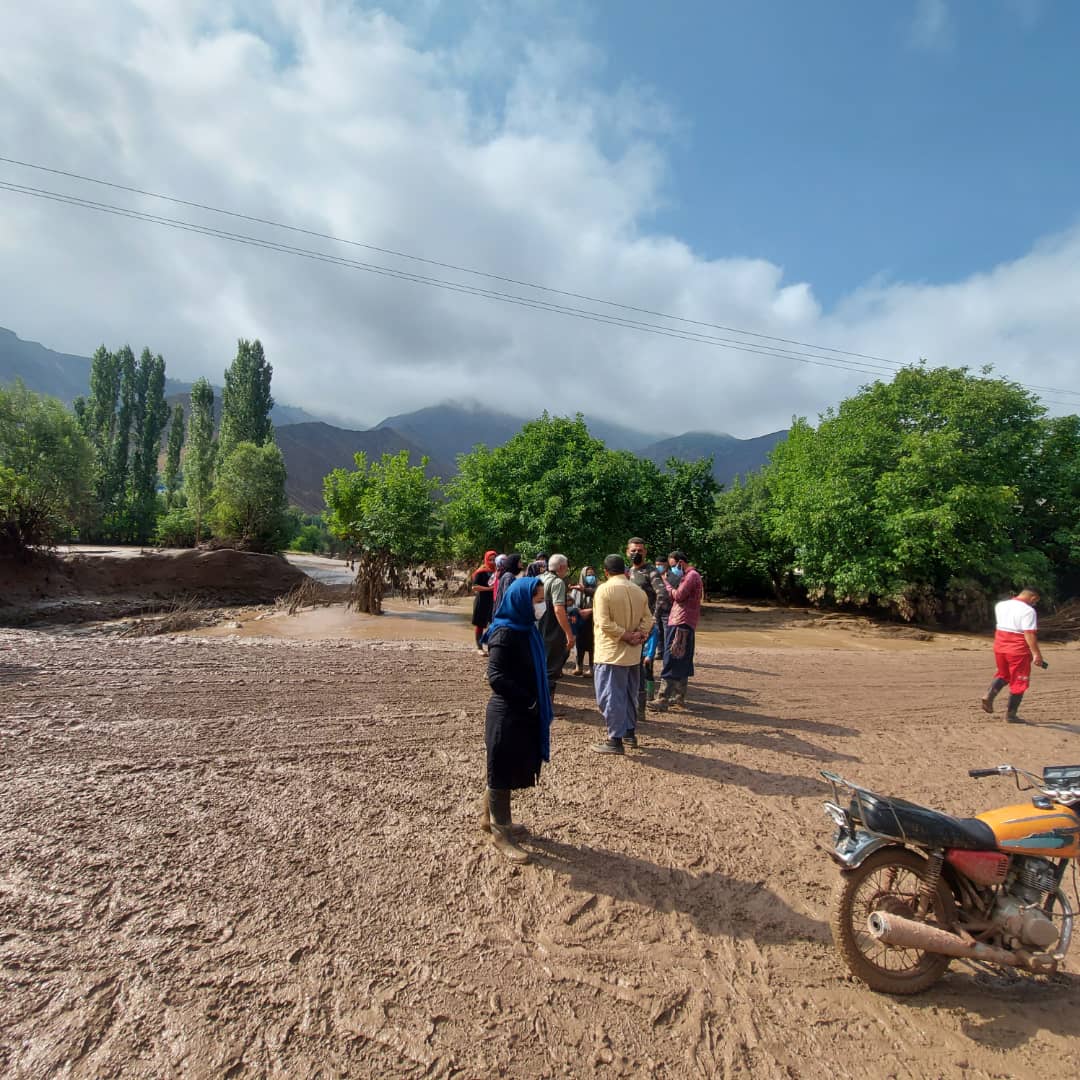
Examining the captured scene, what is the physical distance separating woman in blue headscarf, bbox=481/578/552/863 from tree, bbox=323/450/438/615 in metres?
13.4

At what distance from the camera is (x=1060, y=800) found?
2.79m

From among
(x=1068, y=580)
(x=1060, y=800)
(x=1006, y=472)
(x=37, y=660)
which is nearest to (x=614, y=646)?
(x=1060, y=800)

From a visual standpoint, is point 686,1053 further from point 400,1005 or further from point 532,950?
point 400,1005

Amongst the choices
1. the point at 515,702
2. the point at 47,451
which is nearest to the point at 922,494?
the point at 515,702

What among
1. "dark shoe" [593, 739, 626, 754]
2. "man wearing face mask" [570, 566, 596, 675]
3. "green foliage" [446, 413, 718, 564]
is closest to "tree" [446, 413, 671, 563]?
"green foliage" [446, 413, 718, 564]

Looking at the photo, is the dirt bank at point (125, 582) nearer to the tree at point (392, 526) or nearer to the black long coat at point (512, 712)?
the tree at point (392, 526)

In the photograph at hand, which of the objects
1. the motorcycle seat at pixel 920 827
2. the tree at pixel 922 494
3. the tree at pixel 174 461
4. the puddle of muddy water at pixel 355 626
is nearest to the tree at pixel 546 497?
the puddle of muddy water at pixel 355 626

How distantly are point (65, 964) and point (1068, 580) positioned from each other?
30.2 metres

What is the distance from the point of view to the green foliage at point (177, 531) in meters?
40.3

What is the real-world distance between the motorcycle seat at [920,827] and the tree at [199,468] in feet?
142

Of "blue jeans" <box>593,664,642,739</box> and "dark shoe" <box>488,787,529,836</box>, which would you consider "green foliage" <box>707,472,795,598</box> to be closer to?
"blue jeans" <box>593,664,642,739</box>

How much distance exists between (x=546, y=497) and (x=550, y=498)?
445mm

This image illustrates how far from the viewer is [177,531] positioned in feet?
133

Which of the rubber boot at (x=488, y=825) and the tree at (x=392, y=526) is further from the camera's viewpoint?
the tree at (x=392, y=526)
